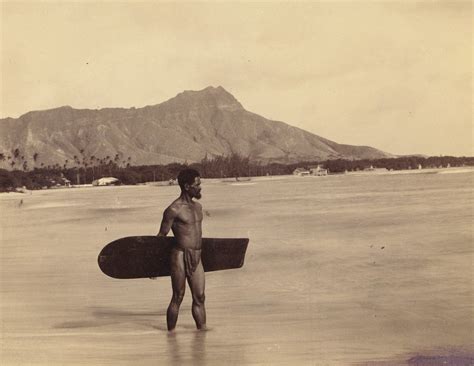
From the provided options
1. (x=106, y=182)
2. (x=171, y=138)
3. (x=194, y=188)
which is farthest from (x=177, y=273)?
(x=106, y=182)

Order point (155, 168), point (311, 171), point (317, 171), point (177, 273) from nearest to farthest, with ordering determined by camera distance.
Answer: point (177, 273) < point (155, 168) < point (311, 171) < point (317, 171)

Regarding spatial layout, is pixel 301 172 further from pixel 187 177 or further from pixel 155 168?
pixel 187 177

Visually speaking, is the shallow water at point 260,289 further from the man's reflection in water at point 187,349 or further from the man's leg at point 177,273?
the man's leg at point 177,273

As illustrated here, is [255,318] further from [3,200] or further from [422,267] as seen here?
[3,200]

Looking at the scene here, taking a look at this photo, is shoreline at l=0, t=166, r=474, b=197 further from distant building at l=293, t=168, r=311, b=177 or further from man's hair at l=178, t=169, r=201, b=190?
man's hair at l=178, t=169, r=201, b=190

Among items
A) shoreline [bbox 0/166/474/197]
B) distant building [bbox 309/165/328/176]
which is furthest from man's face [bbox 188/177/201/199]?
distant building [bbox 309/165/328/176]

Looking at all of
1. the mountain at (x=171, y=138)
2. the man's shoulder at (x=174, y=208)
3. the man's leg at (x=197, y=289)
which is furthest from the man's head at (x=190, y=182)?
the mountain at (x=171, y=138)
